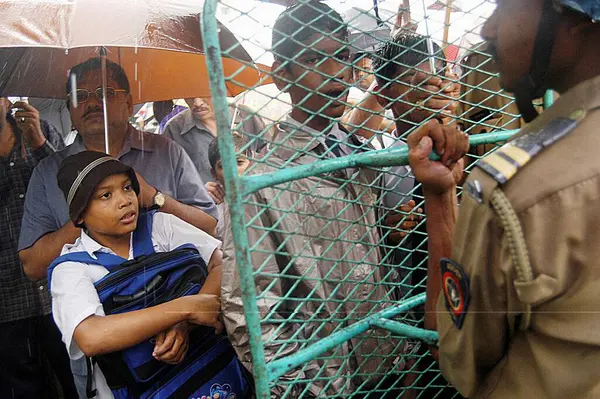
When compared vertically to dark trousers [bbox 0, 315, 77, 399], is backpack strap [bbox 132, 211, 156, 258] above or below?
above

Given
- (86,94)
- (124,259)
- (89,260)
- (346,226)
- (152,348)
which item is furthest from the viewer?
(86,94)

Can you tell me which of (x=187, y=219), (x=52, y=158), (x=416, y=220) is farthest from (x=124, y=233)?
(x=416, y=220)

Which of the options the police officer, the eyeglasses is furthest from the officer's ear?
the eyeglasses

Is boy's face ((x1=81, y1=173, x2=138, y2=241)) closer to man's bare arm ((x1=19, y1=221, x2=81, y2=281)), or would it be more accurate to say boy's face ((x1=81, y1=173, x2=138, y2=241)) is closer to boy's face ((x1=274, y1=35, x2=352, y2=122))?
man's bare arm ((x1=19, y1=221, x2=81, y2=281))

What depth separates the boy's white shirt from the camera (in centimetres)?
197

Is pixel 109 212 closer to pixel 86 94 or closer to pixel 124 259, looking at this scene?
pixel 124 259

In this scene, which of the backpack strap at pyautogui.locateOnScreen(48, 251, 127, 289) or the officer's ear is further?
the backpack strap at pyautogui.locateOnScreen(48, 251, 127, 289)

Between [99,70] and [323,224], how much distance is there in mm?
1810

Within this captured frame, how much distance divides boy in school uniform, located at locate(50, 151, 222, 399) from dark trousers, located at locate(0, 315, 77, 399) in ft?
4.08

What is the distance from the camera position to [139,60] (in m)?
3.54

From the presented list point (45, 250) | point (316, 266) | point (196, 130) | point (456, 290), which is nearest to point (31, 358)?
point (45, 250)

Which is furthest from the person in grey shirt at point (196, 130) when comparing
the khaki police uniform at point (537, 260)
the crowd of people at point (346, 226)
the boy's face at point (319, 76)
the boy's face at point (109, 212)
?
the khaki police uniform at point (537, 260)

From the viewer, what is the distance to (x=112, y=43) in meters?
2.47

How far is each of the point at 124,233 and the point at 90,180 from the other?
0.88 feet
